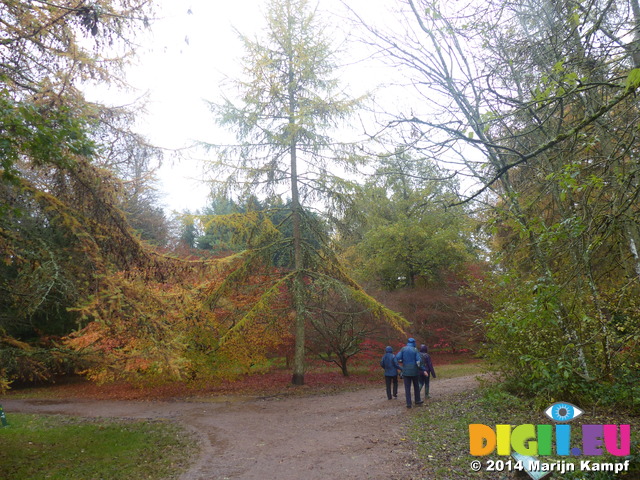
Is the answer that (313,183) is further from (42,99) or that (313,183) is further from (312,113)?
(42,99)

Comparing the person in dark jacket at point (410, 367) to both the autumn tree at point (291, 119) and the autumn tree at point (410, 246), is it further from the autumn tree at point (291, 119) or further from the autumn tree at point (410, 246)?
the autumn tree at point (410, 246)

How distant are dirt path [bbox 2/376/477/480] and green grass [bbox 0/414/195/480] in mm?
550

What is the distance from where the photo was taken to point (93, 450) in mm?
7594

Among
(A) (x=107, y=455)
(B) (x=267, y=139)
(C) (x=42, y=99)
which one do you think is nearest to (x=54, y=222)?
(C) (x=42, y=99)

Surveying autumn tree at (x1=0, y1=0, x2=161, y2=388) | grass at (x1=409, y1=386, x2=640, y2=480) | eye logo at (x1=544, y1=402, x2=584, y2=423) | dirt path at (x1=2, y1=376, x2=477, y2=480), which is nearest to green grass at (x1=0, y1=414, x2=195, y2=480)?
dirt path at (x1=2, y1=376, x2=477, y2=480)

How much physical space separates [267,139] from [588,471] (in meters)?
13.0

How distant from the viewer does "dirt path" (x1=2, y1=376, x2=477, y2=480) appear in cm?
563

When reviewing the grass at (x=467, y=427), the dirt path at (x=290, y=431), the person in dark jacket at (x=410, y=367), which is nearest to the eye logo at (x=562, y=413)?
the grass at (x=467, y=427)

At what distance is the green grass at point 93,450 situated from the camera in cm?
627

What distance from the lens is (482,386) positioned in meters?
9.27

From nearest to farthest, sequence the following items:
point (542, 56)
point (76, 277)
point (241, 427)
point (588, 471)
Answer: point (588, 471) → point (542, 56) → point (76, 277) → point (241, 427)

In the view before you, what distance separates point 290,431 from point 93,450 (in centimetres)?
369

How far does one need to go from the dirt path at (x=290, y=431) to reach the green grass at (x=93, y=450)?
0.55 m

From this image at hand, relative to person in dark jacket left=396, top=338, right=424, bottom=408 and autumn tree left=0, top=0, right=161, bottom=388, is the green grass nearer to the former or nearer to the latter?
autumn tree left=0, top=0, right=161, bottom=388
